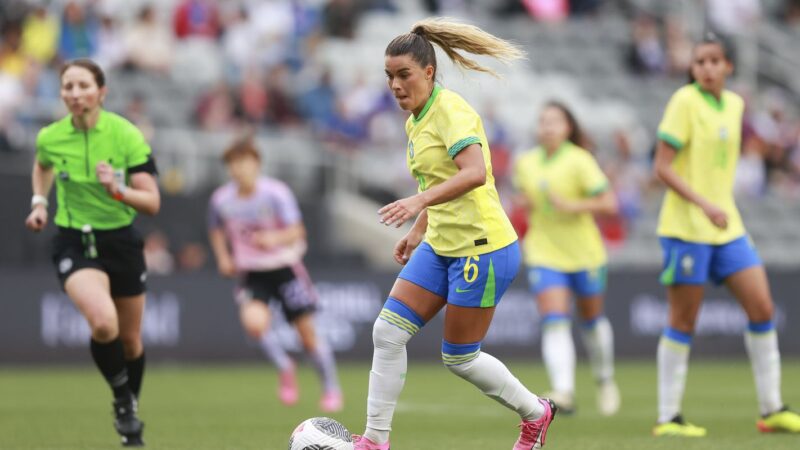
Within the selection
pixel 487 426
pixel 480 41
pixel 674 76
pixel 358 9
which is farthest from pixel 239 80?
pixel 480 41

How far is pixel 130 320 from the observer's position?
31.8 feet

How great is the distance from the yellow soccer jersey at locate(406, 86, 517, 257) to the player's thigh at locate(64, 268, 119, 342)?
2375 millimetres

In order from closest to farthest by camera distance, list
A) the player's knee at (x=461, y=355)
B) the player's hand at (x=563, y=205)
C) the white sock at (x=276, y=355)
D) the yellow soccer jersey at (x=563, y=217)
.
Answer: the player's knee at (x=461, y=355)
the player's hand at (x=563, y=205)
the yellow soccer jersey at (x=563, y=217)
the white sock at (x=276, y=355)

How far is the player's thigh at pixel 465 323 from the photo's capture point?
26.2ft

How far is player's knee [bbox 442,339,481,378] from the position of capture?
804cm

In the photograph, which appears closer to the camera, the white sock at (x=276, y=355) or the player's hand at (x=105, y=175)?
the player's hand at (x=105, y=175)

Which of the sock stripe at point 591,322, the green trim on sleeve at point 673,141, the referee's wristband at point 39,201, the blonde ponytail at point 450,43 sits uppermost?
the blonde ponytail at point 450,43

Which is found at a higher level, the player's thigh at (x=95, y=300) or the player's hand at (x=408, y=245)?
the player's hand at (x=408, y=245)

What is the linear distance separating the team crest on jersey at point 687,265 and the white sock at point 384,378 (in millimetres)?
2785

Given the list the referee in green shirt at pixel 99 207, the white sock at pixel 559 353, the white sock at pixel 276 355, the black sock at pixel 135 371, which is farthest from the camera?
the white sock at pixel 276 355

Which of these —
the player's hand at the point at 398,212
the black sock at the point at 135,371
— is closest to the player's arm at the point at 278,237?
the black sock at the point at 135,371

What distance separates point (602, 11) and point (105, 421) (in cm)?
1747

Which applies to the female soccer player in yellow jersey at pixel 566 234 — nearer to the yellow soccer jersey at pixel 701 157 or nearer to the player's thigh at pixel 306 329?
the player's thigh at pixel 306 329

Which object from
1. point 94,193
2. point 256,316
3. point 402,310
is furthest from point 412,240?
point 256,316
